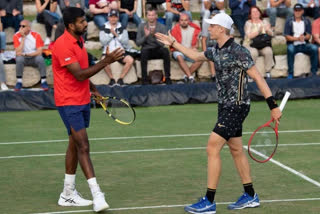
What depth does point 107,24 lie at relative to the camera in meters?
18.5

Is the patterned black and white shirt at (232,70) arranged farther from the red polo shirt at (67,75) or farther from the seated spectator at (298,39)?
the seated spectator at (298,39)

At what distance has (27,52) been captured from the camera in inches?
711

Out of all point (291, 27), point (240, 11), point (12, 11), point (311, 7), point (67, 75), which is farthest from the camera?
point (311, 7)

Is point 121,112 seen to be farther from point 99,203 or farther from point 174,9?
point 174,9

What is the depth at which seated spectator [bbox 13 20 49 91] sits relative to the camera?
17891mm

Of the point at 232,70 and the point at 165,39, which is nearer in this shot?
the point at 232,70

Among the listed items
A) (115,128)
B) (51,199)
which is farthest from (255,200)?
(115,128)

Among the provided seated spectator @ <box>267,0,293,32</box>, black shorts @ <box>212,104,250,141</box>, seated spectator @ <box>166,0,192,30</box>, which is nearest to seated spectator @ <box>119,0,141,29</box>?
seated spectator @ <box>166,0,192,30</box>

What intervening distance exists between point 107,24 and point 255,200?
11111mm

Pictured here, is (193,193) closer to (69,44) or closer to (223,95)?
(223,95)

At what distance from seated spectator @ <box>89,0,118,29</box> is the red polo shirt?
448 inches

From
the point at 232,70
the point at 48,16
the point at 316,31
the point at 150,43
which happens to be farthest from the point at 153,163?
the point at 316,31

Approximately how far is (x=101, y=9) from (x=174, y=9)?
6.97 feet

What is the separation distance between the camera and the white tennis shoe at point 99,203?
7789mm
